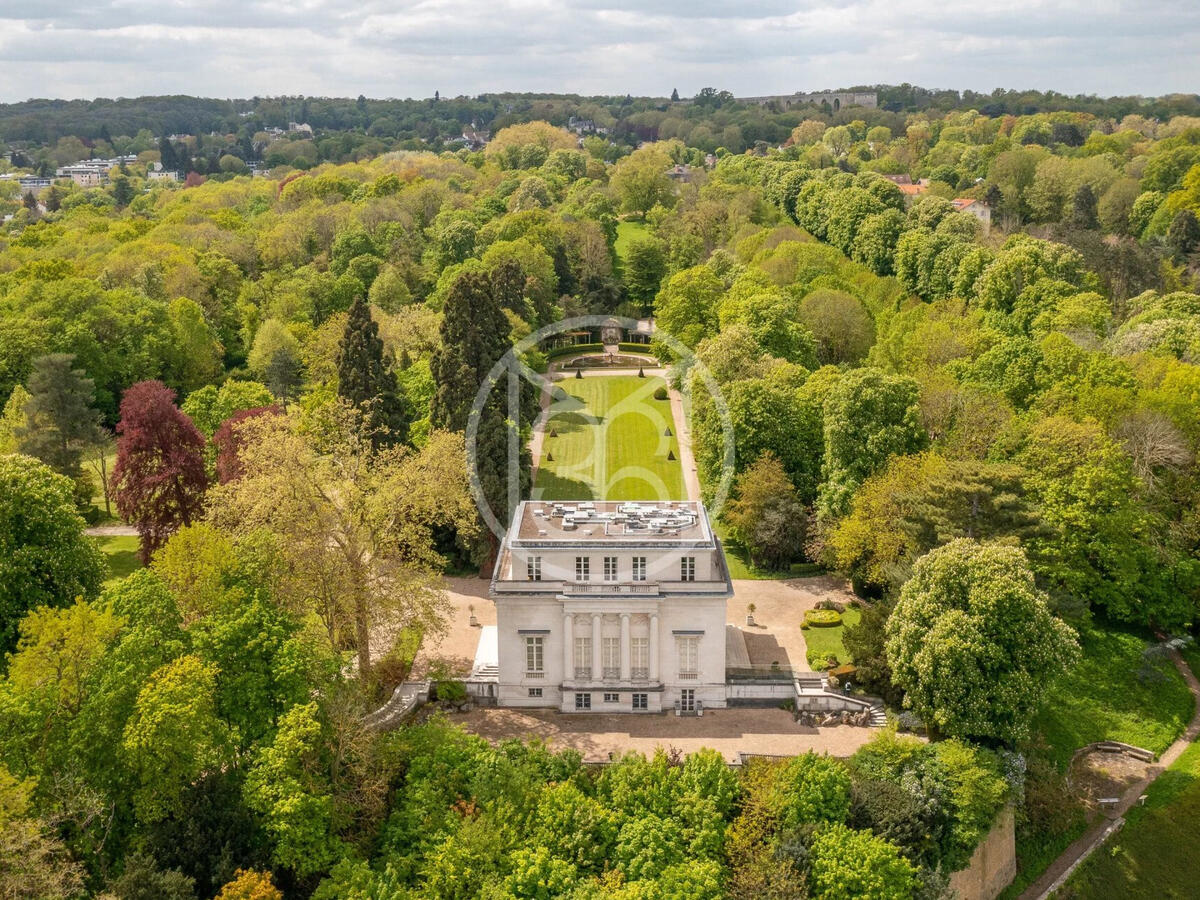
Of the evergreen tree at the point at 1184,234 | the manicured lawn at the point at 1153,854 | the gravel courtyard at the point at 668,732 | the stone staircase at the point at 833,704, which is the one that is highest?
the evergreen tree at the point at 1184,234

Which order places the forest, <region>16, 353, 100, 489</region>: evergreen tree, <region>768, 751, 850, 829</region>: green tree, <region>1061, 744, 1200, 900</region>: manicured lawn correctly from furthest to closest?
<region>16, 353, 100, 489</region>: evergreen tree
<region>1061, 744, 1200, 900</region>: manicured lawn
<region>768, 751, 850, 829</region>: green tree
the forest

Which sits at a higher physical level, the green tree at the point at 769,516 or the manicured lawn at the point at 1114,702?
the green tree at the point at 769,516

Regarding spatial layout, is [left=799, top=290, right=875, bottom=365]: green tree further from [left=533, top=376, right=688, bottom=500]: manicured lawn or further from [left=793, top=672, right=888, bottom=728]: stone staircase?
[left=793, top=672, right=888, bottom=728]: stone staircase

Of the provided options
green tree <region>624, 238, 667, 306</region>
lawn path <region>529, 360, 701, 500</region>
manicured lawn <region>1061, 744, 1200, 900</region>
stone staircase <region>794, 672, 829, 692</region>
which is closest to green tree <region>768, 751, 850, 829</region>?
stone staircase <region>794, 672, 829, 692</region>

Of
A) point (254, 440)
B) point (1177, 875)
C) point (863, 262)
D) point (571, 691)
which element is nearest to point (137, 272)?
point (254, 440)

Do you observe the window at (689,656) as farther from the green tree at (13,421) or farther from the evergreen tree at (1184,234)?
the evergreen tree at (1184,234)

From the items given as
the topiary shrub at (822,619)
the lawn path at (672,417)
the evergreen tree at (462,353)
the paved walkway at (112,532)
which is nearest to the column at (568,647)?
the topiary shrub at (822,619)

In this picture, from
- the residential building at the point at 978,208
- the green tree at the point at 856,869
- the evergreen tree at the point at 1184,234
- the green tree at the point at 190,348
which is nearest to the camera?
the green tree at the point at 856,869
